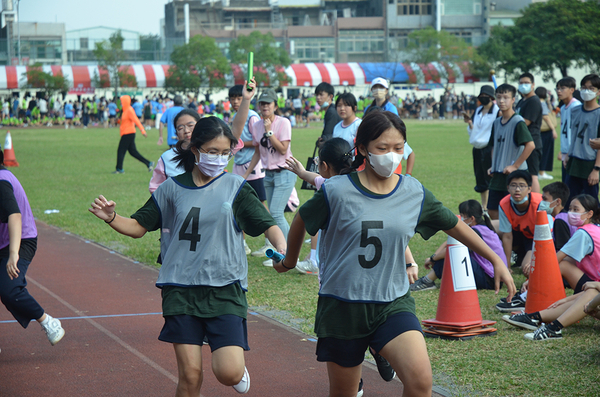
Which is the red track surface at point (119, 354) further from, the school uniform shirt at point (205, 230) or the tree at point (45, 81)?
the tree at point (45, 81)

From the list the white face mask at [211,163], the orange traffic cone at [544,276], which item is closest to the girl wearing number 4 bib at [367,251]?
the white face mask at [211,163]

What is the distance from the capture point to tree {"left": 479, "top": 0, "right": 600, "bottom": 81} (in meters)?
54.4

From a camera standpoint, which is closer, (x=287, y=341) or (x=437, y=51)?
(x=287, y=341)

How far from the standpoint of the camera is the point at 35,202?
44.3 feet

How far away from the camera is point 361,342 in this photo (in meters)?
3.34

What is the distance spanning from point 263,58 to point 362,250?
220ft

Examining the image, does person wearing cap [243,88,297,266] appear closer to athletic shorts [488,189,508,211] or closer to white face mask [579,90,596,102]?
athletic shorts [488,189,508,211]

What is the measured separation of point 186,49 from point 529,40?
1231 inches

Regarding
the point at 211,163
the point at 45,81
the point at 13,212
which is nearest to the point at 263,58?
the point at 45,81

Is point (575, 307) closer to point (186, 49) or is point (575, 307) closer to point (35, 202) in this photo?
point (35, 202)

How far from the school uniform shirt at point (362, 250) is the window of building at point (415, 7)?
320 feet

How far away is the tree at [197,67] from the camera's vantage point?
212 feet

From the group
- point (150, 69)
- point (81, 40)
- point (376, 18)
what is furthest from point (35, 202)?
point (376, 18)

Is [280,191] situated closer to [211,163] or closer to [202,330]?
[211,163]
